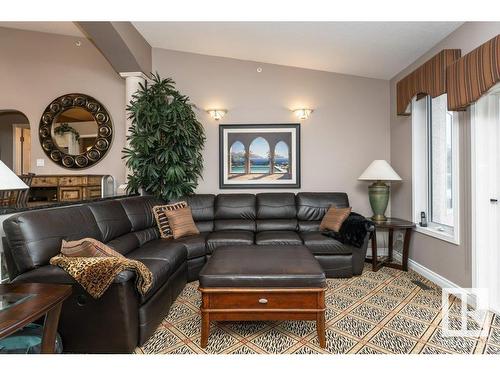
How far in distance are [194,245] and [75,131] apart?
296cm

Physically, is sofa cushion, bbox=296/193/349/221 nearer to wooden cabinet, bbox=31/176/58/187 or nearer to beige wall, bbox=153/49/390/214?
beige wall, bbox=153/49/390/214

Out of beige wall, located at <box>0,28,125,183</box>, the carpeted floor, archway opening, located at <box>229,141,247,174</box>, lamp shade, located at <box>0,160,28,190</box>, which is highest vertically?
beige wall, located at <box>0,28,125,183</box>

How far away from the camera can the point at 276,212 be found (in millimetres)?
3758

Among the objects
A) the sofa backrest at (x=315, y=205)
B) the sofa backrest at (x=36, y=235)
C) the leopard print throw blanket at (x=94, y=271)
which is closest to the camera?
the leopard print throw blanket at (x=94, y=271)

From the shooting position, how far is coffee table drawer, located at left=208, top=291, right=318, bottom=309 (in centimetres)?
178

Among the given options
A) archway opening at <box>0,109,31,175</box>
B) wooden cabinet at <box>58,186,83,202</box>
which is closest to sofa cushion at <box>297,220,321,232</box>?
wooden cabinet at <box>58,186,83,202</box>

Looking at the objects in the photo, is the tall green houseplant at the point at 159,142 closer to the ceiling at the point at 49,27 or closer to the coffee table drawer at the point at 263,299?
the ceiling at the point at 49,27

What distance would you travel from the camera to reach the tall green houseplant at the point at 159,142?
350cm

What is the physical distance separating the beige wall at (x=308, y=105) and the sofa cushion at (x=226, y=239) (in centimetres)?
146

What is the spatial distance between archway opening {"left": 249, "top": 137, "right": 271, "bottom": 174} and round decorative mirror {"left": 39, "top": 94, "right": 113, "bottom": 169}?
7.57 ft

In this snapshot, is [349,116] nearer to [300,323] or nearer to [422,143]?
[422,143]

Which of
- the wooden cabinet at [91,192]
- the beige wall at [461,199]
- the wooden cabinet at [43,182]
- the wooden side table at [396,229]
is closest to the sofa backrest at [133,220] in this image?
the wooden side table at [396,229]

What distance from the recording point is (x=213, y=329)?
2.01 meters
